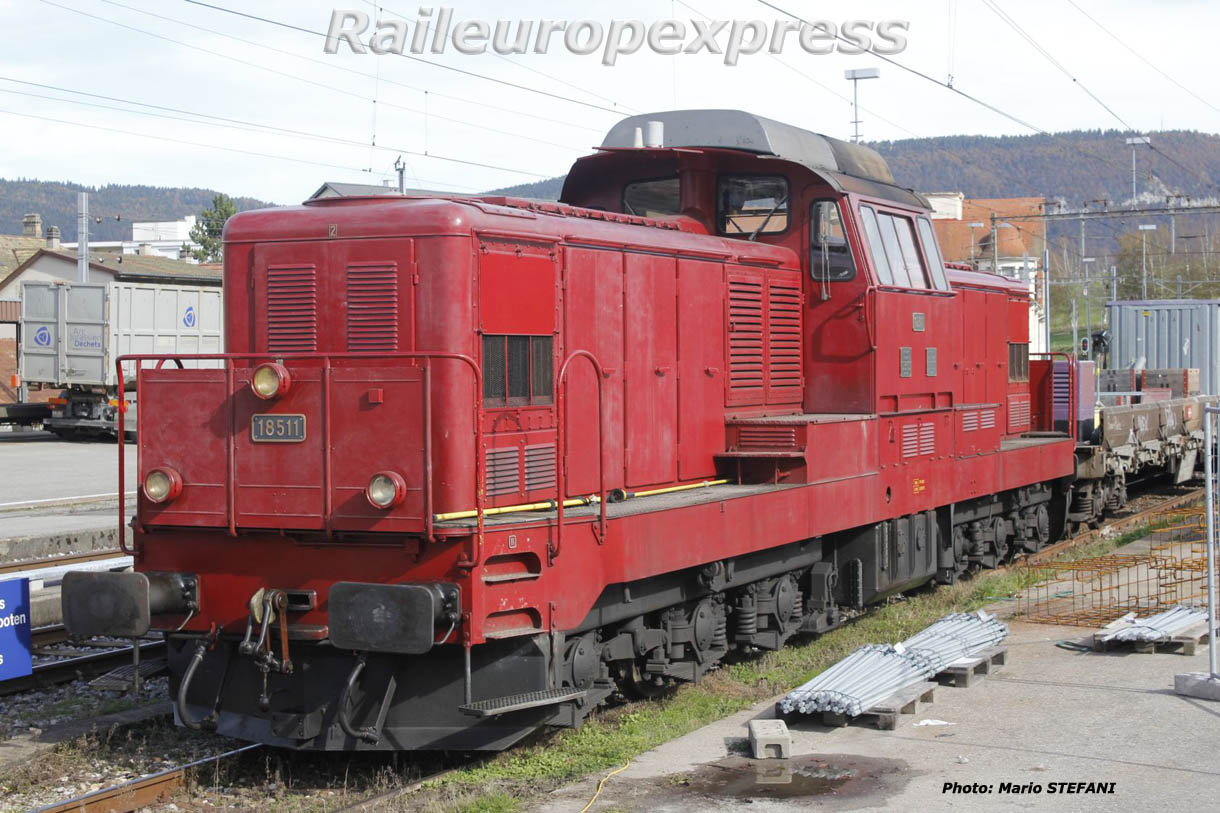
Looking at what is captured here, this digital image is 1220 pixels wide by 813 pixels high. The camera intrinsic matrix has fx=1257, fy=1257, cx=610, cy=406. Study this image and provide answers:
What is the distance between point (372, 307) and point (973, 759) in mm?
4171

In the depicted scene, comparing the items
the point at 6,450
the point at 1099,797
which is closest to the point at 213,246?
the point at 6,450

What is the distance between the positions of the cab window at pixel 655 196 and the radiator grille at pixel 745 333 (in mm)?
934

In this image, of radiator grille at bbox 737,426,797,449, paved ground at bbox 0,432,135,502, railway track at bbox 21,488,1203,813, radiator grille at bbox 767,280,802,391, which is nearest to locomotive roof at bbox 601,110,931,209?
radiator grille at bbox 767,280,802,391

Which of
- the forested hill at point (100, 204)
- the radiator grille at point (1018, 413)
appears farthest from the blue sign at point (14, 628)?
A: the forested hill at point (100, 204)

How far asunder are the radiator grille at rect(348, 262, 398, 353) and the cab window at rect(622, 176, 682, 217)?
3.39 metres

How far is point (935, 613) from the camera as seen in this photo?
11.5 m

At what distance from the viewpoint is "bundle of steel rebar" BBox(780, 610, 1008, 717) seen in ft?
25.0

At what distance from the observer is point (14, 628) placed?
26.8ft

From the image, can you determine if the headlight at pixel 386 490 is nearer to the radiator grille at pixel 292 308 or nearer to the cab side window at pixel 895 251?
the radiator grille at pixel 292 308

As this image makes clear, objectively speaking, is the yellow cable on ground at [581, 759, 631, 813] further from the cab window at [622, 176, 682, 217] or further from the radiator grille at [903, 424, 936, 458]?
the radiator grille at [903, 424, 936, 458]

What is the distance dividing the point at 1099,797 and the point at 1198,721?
5.82ft

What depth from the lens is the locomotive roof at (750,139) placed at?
9703 millimetres

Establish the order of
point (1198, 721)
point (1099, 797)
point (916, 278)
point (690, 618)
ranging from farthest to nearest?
point (916, 278), point (690, 618), point (1198, 721), point (1099, 797)

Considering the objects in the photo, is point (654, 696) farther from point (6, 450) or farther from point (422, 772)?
point (6, 450)
